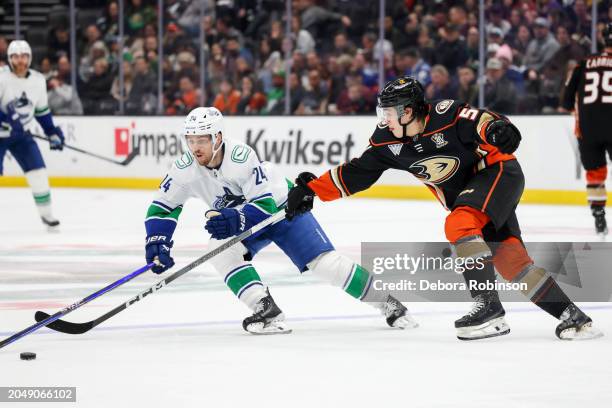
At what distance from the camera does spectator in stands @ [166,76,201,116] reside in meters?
13.5

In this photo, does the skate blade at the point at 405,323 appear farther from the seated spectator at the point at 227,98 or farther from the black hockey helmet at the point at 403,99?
the seated spectator at the point at 227,98

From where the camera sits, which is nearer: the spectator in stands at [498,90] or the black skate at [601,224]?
the black skate at [601,224]

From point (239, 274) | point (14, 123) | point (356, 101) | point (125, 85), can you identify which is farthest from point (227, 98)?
point (239, 274)

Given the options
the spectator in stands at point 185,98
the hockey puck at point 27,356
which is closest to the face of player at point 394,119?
the hockey puck at point 27,356

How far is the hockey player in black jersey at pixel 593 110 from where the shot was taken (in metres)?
8.49

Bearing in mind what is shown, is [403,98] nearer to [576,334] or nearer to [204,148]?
[204,148]

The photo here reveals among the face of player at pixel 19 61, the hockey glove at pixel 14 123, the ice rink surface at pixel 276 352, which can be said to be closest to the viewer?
the ice rink surface at pixel 276 352

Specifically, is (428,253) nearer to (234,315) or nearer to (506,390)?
(234,315)

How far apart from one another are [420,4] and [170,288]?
6.69m

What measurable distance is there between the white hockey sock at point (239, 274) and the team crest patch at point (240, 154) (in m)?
0.32

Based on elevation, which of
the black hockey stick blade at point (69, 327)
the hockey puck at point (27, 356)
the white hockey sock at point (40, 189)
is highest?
the hockey puck at point (27, 356)

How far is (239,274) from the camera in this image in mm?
4797

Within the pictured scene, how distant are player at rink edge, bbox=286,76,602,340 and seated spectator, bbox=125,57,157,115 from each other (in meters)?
9.33

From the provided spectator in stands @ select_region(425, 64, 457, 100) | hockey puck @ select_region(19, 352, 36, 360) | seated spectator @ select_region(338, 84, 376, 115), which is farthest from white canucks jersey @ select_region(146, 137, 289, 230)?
seated spectator @ select_region(338, 84, 376, 115)
